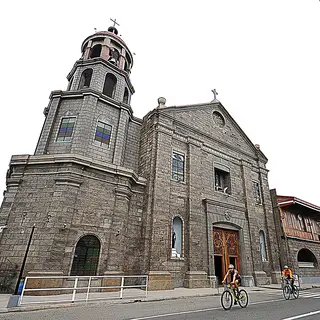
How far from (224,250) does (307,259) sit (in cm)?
1205

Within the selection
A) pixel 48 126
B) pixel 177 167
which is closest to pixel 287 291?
pixel 177 167

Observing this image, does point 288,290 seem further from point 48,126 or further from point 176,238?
point 48,126

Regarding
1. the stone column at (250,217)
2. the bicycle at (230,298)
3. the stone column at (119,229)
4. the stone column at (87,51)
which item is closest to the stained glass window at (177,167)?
the stone column at (119,229)

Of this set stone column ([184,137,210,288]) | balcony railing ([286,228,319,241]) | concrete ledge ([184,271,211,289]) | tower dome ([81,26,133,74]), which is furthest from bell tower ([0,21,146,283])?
balcony railing ([286,228,319,241])

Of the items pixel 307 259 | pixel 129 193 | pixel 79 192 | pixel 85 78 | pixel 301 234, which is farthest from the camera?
pixel 307 259

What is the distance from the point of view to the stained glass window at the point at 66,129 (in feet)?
42.8

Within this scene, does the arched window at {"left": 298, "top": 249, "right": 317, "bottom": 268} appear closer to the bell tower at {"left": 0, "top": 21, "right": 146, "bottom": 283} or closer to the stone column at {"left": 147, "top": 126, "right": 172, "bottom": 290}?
the stone column at {"left": 147, "top": 126, "right": 172, "bottom": 290}

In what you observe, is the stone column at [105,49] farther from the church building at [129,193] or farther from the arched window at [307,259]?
the arched window at [307,259]

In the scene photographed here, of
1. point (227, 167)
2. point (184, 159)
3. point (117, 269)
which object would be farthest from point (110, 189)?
point (227, 167)

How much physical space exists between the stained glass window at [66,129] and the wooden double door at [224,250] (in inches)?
432

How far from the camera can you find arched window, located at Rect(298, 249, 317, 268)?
1854cm

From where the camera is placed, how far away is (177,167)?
1480 cm

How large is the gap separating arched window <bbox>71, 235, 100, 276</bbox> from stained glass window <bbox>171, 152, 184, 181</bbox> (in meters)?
6.21

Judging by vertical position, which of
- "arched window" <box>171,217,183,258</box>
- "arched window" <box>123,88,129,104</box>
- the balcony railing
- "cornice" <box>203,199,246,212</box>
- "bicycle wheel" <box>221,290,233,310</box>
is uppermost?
"arched window" <box>123,88,129,104</box>
